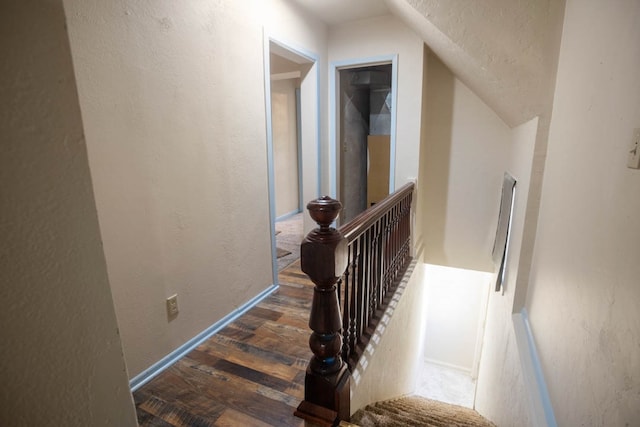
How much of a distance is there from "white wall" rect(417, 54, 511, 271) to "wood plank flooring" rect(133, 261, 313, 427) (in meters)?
2.30

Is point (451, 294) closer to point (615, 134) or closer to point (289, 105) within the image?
point (289, 105)

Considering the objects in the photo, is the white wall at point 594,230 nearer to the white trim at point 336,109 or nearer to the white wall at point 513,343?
the white wall at point 513,343

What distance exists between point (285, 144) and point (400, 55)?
2.60 metres

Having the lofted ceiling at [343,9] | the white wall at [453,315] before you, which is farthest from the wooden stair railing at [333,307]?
the white wall at [453,315]

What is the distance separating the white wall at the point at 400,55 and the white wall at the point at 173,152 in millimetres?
1052

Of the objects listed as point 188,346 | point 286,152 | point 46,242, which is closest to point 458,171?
point 286,152

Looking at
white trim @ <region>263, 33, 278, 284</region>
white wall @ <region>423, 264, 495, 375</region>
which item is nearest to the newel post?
white trim @ <region>263, 33, 278, 284</region>

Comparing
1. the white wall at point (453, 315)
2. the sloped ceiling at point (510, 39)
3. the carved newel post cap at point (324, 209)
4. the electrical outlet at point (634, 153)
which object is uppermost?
the sloped ceiling at point (510, 39)

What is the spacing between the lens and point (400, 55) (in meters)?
3.12

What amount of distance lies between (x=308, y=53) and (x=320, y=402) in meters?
2.77

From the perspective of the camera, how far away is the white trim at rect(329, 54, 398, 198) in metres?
3.20

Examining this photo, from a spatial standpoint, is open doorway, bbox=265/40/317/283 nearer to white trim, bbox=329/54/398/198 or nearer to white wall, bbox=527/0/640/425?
white trim, bbox=329/54/398/198

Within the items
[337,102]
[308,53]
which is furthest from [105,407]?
[337,102]

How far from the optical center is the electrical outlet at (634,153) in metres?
0.82
